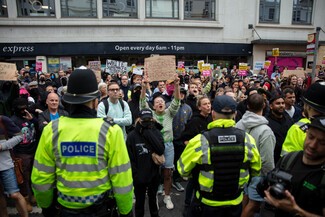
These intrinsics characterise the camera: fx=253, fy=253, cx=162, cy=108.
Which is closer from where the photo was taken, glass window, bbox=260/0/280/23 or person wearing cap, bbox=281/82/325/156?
person wearing cap, bbox=281/82/325/156

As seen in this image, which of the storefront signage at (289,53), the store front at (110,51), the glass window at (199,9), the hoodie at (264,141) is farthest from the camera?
the storefront signage at (289,53)

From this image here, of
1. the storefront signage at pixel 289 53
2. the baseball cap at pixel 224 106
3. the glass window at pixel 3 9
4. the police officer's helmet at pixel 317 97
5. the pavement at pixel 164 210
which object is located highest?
the glass window at pixel 3 9

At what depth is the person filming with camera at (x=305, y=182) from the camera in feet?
5.51

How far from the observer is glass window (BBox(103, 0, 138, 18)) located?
1895 centimetres

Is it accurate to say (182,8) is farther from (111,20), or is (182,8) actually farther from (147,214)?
(147,214)

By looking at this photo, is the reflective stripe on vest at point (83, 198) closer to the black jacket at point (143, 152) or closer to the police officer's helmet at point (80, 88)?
the police officer's helmet at point (80, 88)

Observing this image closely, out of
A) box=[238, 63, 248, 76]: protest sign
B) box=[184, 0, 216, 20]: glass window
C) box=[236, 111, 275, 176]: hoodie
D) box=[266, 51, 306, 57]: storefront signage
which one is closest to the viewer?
box=[236, 111, 275, 176]: hoodie

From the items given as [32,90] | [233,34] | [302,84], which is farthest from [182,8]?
[32,90]

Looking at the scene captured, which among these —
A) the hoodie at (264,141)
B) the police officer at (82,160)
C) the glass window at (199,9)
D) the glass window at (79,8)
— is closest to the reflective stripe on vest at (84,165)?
the police officer at (82,160)

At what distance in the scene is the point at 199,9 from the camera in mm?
20344

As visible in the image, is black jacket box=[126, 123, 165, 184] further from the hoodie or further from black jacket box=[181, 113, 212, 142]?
the hoodie

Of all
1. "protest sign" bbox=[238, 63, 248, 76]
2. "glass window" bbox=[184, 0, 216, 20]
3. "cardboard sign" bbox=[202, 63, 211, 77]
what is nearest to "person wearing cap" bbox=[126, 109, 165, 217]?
"cardboard sign" bbox=[202, 63, 211, 77]

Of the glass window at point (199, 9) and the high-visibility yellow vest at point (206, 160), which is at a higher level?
the glass window at point (199, 9)

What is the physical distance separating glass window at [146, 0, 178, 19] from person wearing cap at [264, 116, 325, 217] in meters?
19.2
